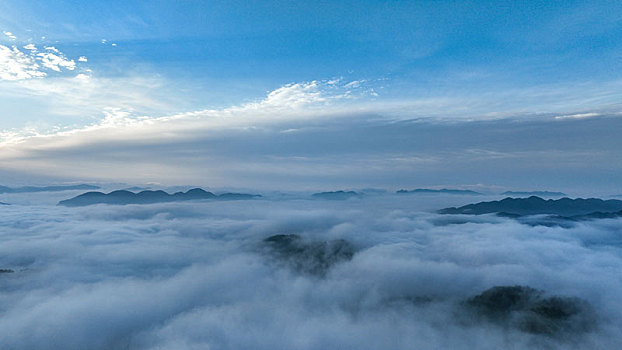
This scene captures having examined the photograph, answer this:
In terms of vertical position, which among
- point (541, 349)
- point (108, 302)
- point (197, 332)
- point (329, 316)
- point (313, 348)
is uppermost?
point (108, 302)

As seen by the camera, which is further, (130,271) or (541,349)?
(130,271)

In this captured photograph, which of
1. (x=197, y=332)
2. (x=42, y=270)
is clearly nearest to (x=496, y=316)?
(x=197, y=332)

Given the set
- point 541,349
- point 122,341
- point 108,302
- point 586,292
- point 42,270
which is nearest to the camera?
point 122,341

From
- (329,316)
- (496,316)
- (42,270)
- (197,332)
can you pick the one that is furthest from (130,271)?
(496,316)

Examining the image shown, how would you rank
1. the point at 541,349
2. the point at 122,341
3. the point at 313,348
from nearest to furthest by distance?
the point at 122,341 < the point at 313,348 < the point at 541,349

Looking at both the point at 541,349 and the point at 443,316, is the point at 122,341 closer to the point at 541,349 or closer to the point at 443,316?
the point at 443,316

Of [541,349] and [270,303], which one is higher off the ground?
[270,303]

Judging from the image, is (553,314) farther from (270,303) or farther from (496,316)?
(270,303)
